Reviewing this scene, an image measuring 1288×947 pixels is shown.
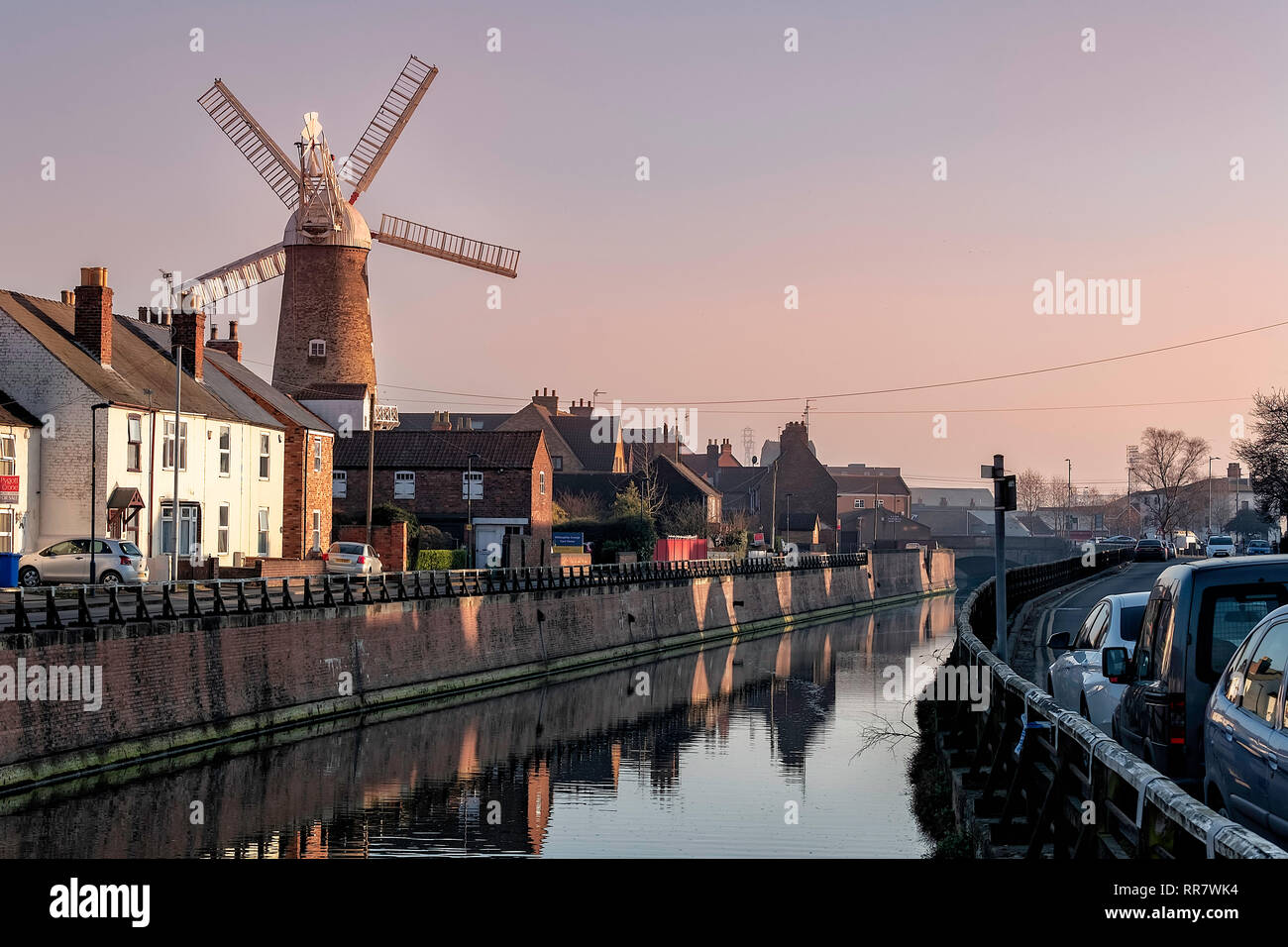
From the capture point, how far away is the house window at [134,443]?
43719 millimetres

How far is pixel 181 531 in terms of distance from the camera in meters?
46.8

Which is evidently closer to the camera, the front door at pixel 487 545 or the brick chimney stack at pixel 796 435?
the front door at pixel 487 545

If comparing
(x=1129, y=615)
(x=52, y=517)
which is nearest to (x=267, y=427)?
(x=52, y=517)

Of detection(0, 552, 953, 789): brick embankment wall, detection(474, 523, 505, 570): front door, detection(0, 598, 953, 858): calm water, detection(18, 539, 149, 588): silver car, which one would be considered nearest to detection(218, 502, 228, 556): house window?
detection(18, 539, 149, 588): silver car

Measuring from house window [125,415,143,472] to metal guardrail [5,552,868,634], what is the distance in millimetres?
5627

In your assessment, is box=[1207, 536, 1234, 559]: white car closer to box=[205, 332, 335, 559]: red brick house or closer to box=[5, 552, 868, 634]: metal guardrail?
box=[5, 552, 868, 634]: metal guardrail

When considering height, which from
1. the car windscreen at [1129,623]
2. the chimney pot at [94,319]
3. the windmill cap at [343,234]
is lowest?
the car windscreen at [1129,623]

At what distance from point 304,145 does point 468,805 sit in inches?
1911

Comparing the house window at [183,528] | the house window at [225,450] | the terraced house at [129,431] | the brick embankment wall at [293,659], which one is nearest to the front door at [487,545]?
the brick embankment wall at [293,659]

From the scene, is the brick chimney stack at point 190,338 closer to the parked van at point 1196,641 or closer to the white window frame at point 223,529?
the white window frame at point 223,529

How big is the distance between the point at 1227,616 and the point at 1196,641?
344 mm

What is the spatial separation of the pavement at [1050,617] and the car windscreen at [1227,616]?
552 inches

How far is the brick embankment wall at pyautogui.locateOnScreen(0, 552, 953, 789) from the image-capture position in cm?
2423
